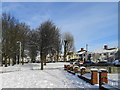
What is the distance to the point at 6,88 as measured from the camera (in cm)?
889

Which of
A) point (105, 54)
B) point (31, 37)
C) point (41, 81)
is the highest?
point (31, 37)

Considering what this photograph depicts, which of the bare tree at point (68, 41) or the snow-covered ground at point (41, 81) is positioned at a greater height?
the bare tree at point (68, 41)

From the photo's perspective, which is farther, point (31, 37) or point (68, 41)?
point (68, 41)

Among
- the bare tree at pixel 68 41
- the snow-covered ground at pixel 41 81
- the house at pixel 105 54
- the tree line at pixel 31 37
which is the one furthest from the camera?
the house at pixel 105 54

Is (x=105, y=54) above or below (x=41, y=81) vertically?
below

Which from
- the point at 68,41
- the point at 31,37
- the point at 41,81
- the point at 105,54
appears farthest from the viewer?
the point at 105,54

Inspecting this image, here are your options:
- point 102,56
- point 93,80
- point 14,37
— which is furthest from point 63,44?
point 93,80

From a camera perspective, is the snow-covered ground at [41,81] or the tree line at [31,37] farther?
the tree line at [31,37]

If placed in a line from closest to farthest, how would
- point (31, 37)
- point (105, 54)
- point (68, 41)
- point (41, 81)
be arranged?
point (41, 81), point (31, 37), point (68, 41), point (105, 54)

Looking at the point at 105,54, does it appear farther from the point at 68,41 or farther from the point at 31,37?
the point at 31,37

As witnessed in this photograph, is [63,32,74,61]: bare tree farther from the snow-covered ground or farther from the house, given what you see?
the snow-covered ground

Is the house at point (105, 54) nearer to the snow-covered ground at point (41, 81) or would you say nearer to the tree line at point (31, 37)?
the tree line at point (31, 37)

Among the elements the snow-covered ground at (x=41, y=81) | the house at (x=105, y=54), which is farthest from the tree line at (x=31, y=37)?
the house at (x=105, y=54)

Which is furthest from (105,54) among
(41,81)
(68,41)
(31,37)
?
(41,81)
